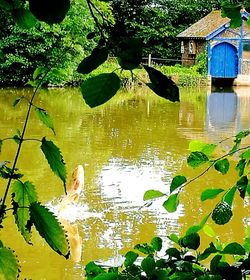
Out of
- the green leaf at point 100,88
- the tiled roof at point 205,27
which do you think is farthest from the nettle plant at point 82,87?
the tiled roof at point 205,27

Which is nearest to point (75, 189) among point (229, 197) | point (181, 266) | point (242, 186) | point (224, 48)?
point (242, 186)

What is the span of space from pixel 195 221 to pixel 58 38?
54.9 ft

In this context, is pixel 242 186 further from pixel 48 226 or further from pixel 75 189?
pixel 75 189

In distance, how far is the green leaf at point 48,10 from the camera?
2.12 ft

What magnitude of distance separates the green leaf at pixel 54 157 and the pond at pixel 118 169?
13cm

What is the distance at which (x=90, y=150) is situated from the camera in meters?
11.9

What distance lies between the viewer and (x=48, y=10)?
649 mm

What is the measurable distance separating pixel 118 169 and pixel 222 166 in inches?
344

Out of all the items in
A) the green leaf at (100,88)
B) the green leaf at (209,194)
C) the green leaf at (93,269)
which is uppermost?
the green leaf at (100,88)

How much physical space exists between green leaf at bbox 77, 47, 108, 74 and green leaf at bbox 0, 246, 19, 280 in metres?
0.25

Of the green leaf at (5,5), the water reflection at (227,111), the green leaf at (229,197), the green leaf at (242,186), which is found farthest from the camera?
the water reflection at (227,111)

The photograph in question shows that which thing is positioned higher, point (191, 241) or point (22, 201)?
point (22, 201)

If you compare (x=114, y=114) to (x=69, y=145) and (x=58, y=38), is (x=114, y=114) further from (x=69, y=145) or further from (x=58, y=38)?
(x=58, y=38)

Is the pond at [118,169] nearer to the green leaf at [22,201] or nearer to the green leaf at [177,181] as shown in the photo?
the green leaf at [22,201]
